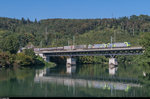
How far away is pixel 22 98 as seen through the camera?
2781 cm

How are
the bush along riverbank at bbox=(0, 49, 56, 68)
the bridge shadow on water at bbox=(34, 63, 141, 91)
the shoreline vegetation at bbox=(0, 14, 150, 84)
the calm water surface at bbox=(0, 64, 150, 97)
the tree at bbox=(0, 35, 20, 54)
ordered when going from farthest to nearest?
the tree at bbox=(0, 35, 20, 54), the bush along riverbank at bbox=(0, 49, 56, 68), the shoreline vegetation at bbox=(0, 14, 150, 84), the bridge shadow on water at bbox=(34, 63, 141, 91), the calm water surface at bbox=(0, 64, 150, 97)

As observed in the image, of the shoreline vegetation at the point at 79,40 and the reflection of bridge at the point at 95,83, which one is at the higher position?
the shoreline vegetation at the point at 79,40

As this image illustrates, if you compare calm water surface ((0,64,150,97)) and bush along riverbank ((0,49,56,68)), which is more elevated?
bush along riverbank ((0,49,56,68))

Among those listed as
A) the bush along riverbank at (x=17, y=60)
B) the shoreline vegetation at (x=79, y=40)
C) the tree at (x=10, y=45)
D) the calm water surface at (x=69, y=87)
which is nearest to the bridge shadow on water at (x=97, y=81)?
the calm water surface at (x=69, y=87)

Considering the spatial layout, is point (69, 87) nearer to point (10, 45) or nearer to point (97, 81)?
point (97, 81)

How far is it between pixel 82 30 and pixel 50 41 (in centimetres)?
3841

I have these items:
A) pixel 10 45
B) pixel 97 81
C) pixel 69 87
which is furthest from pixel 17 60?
pixel 69 87

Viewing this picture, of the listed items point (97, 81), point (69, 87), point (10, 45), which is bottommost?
point (69, 87)

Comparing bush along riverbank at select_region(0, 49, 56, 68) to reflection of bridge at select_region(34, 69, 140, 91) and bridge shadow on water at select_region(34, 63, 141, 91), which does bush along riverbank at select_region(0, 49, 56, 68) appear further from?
reflection of bridge at select_region(34, 69, 140, 91)

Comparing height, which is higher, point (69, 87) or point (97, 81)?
point (97, 81)

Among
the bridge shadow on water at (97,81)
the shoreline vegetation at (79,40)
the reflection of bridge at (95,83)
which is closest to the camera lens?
the reflection of bridge at (95,83)

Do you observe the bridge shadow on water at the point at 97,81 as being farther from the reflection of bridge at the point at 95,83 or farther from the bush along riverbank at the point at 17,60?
the bush along riverbank at the point at 17,60

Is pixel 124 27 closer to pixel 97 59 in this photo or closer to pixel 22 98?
pixel 97 59

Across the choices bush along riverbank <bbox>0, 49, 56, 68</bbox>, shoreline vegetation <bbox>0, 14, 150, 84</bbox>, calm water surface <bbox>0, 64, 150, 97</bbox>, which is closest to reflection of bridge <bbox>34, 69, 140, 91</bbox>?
calm water surface <bbox>0, 64, 150, 97</bbox>
